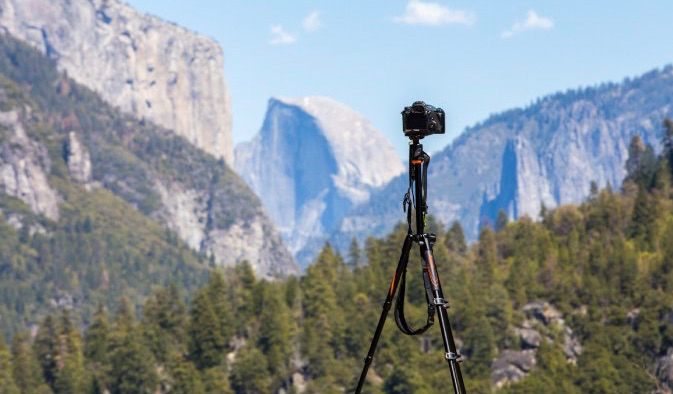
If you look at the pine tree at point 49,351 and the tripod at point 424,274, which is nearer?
the tripod at point 424,274

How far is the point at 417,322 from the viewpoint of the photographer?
16488 cm

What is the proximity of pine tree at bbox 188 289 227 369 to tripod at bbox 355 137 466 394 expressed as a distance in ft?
489

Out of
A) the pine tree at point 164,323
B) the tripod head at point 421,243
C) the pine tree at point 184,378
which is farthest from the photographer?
the pine tree at point 164,323

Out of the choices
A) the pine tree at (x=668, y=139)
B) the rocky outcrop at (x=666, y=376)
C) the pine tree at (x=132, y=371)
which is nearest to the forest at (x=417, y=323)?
the pine tree at (x=132, y=371)

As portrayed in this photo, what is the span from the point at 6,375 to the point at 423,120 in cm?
13977

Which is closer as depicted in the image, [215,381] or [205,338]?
[215,381]

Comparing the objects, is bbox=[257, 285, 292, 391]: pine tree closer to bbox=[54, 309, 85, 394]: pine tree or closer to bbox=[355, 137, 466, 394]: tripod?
bbox=[54, 309, 85, 394]: pine tree

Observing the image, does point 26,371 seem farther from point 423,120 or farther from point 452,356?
point 452,356

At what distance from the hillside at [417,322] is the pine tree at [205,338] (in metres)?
0.18

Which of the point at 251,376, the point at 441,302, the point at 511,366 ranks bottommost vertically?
the point at 441,302

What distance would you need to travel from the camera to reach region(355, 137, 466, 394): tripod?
12470 millimetres

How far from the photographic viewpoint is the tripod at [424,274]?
12.5m

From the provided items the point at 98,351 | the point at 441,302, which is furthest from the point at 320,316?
the point at 441,302

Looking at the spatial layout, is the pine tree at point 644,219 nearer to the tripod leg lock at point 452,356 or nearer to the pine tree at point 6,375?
the pine tree at point 6,375
